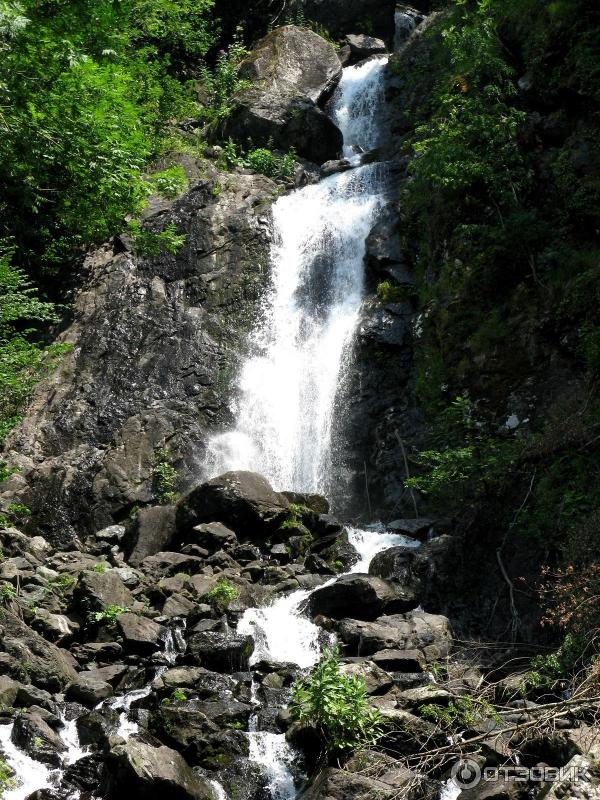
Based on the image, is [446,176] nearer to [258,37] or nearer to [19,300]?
[19,300]

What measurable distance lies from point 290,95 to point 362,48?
198 inches

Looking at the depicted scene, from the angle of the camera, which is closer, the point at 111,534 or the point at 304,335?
the point at 111,534

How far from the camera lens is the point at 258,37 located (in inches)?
1158

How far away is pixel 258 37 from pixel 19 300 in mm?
19083

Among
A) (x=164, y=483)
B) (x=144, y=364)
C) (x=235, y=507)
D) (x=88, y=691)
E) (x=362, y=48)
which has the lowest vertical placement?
(x=88, y=691)

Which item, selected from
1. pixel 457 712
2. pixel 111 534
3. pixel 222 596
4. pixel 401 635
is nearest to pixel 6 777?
pixel 457 712

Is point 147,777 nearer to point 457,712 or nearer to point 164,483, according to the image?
point 457,712

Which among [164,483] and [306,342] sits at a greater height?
[306,342]

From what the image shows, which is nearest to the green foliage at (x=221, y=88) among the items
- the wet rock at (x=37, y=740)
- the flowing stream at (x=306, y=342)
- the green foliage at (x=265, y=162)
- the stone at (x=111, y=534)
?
the green foliage at (x=265, y=162)

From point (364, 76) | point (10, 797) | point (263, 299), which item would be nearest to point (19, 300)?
point (263, 299)

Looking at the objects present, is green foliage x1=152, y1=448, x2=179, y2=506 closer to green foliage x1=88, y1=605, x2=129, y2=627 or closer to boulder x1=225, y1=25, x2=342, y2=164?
green foliage x1=88, y1=605, x2=129, y2=627

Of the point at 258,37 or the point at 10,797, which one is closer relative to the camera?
the point at 10,797

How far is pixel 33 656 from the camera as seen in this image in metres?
8.98

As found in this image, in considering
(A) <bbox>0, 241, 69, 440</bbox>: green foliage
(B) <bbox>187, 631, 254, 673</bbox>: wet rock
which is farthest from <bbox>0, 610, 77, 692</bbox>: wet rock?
(A) <bbox>0, 241, 69, 440</bbox>: green foliage
